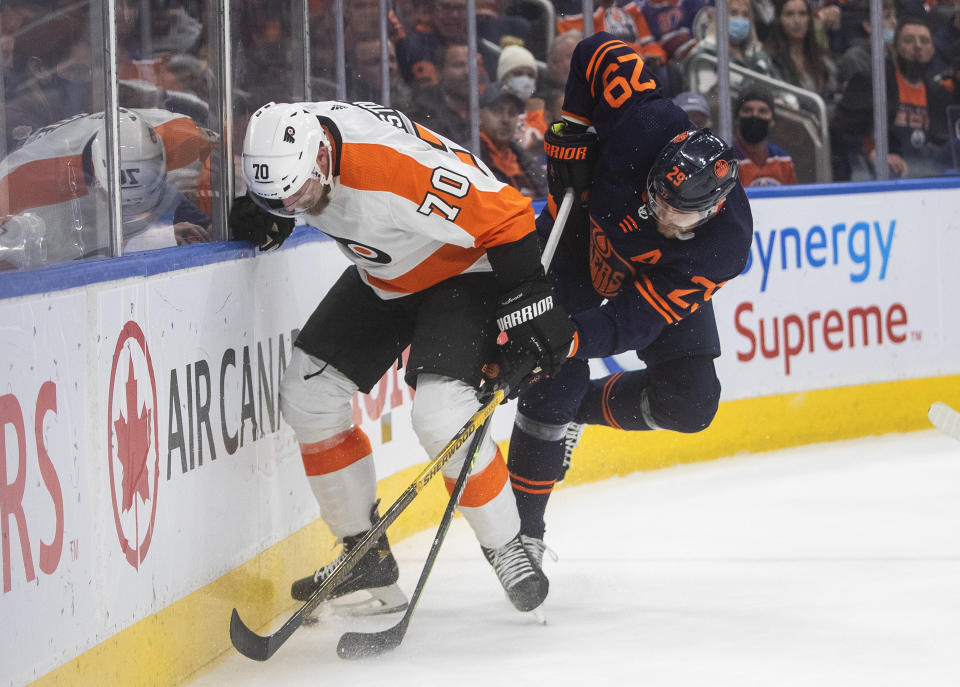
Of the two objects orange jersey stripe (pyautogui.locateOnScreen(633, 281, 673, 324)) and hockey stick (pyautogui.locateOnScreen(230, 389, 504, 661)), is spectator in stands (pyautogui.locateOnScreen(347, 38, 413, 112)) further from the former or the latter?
hockey stick (pyautogui.locateOnScreen(230, 389, 504, 661))

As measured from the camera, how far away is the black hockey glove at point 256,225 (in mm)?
2863

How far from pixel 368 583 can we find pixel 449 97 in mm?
2189

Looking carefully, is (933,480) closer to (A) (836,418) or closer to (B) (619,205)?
(A) (836,418)

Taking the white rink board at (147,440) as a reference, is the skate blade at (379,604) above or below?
below

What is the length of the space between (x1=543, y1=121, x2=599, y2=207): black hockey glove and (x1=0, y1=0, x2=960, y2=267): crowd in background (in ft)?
2.50

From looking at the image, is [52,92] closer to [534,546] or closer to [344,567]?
[344,567]

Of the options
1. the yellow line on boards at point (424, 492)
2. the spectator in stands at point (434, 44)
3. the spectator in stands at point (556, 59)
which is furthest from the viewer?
the spectator in stands at point (556, 59)

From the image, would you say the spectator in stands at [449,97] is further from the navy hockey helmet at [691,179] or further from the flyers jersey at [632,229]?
the navy hockey helmet at [691,179]

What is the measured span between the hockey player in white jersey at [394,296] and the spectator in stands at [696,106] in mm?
2300

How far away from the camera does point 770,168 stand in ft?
16.2

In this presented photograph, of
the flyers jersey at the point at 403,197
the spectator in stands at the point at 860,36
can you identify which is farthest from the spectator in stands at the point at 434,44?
the flyers jersey at the point at 403,197

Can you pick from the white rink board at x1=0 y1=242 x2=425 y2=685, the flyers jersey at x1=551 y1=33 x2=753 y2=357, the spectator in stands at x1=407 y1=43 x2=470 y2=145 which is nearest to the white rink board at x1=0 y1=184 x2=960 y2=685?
the white rink board at x1=0 y1=242 x2=425 y2=685

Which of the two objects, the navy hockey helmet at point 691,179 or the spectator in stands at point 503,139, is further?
the spectator in stands at point 503,139

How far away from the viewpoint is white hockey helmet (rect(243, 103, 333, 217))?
245 centimetres
